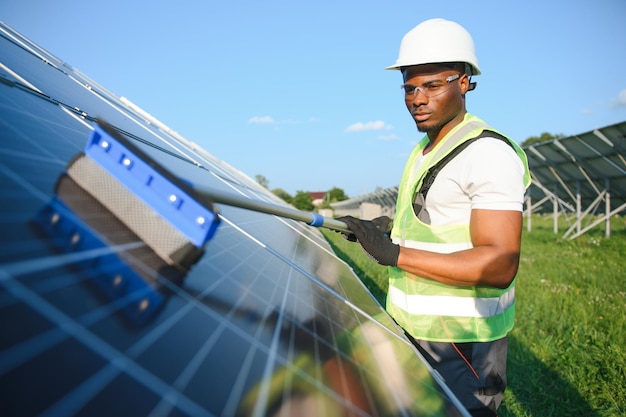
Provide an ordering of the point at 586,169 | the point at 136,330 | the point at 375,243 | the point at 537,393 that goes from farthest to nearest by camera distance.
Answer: the point at 586,169, the point at 537,393, the point at 375,243, the point at 136,330

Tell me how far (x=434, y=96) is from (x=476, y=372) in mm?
1358

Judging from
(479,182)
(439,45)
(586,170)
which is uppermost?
(586,170)

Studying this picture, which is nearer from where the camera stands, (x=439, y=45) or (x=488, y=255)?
(x=488, y=255)

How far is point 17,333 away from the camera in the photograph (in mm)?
588

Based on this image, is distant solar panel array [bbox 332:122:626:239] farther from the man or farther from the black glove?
the black glove

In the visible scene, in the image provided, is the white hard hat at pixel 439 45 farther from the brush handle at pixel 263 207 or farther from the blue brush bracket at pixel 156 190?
the blue brush bracket at pixel 156 190

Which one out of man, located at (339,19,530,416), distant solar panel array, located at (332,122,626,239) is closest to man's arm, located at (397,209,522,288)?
man, located at (339,19,530,416)

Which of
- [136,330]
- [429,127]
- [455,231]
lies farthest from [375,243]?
[136,330]

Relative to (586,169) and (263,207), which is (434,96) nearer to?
(263,207)

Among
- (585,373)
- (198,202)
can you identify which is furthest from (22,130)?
(585,373)

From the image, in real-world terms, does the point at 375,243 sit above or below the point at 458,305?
above

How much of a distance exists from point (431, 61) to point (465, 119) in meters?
0.36

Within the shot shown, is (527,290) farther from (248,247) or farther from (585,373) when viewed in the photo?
(248,247)

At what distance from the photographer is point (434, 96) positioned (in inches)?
89.6
